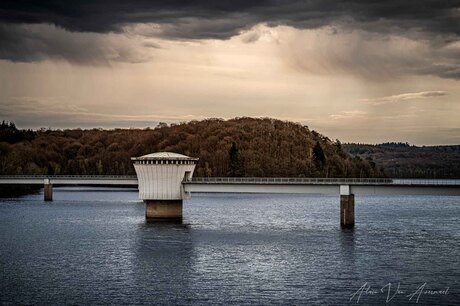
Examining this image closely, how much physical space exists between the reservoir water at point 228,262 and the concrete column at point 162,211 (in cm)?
195

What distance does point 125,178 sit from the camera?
153500 mm

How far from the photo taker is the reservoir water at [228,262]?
201 feet

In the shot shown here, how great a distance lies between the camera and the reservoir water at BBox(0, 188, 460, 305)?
201 feet

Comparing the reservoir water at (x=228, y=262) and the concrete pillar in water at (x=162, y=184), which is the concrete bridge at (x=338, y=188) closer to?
the concrete pillar in water at (x=162, y=184)

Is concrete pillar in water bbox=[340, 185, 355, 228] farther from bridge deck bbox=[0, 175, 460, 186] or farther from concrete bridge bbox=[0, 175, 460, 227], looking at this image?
bridge deck bbox=[0, 175, 460, 186]

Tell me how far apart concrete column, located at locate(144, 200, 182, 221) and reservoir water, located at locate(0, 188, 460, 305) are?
6.39 feet

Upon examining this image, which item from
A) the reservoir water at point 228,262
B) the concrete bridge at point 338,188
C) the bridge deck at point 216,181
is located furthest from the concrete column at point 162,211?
the bridge deck at point 216,181

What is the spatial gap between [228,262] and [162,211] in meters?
48.7

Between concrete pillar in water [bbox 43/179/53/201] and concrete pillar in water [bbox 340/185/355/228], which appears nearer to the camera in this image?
concrete pillar in water [bbox 340/185/355/228]

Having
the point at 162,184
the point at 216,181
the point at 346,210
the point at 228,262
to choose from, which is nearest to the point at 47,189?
the point at 162,184

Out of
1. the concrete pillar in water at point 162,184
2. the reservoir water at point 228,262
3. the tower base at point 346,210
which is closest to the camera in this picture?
the reservoir water at point 228,262

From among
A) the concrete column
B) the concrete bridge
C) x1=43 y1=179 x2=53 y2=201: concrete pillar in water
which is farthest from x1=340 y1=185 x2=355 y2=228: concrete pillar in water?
x1=43 y1=179 x2=53 y2=201: concrete pillar in water

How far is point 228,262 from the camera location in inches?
3068

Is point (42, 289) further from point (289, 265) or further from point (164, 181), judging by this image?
point (164, 181)
